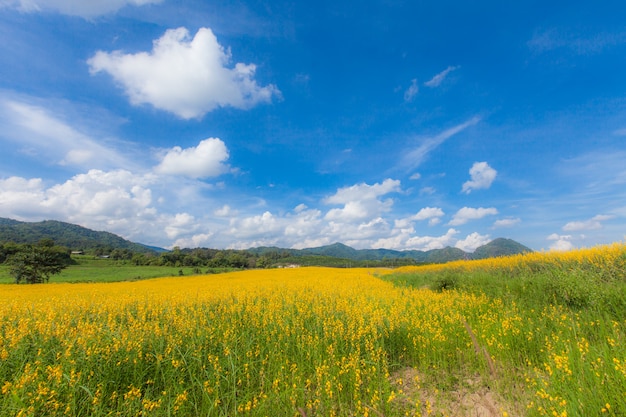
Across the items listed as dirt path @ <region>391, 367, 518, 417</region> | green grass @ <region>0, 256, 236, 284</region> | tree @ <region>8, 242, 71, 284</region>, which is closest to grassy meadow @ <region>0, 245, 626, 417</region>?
dirt path @ <region>391, 367, 518, 417</region>

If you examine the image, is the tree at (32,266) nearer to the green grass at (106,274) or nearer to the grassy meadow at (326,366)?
the green grass at (106,274)

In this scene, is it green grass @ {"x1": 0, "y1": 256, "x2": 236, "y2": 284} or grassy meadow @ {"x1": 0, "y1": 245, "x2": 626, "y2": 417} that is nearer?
grassy meadow @ {"x1": 0, "y1": 245, "x2": 626, "y2": 417}

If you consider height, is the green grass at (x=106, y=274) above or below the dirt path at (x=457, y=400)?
below

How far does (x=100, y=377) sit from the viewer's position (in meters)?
3.91

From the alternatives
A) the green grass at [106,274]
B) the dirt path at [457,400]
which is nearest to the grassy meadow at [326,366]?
the dirt path at [457,400]

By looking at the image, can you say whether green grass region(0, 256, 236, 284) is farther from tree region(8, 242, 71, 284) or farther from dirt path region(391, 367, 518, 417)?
dirt path region(391, 367, 518, 417)

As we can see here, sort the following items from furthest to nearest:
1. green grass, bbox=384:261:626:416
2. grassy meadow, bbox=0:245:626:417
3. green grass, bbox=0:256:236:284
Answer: green grass, bbox=0:256:236:284
grassy meadow, bbox=0:245:626:417
green grass, bbox=384:261:626:416

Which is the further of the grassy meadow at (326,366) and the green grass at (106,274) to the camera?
the green grass at (106,274)

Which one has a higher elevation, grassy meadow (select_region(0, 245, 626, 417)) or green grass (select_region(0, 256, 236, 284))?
grassy meadow (select_region(0, 245, 626, 417))

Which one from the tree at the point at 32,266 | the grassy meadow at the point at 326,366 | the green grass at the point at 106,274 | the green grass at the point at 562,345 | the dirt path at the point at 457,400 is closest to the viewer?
Result: the green grass at the point at 562,345

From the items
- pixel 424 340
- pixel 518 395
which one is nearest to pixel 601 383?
pixel 518 395

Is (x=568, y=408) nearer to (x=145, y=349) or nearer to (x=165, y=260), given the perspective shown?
(x=145, y=349)

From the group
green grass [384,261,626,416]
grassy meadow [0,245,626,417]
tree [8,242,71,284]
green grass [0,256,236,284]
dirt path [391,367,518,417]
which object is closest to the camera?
green grass [384,261,626,416]

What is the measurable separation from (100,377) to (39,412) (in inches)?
30.8
